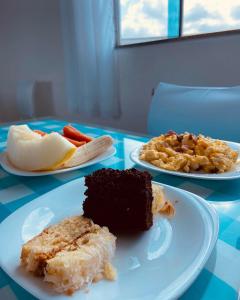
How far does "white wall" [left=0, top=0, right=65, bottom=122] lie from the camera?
8.82ft

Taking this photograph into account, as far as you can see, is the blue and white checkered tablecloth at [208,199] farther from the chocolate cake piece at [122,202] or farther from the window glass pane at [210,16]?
the window glass pane at [210,16]

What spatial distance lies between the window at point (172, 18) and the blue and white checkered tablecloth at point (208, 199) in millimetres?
1132

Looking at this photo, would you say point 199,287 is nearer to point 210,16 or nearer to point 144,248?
point 144,248

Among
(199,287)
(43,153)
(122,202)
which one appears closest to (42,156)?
(43,153)

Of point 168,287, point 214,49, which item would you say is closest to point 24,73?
point 214,49

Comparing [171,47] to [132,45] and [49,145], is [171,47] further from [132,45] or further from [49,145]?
[49,145]

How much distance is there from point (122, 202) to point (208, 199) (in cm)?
22

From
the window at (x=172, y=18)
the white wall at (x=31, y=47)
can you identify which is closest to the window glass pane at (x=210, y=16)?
the window at (x=172, y=18)

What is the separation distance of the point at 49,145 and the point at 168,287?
1.50 feet

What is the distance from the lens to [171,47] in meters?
1.78

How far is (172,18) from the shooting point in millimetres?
1772

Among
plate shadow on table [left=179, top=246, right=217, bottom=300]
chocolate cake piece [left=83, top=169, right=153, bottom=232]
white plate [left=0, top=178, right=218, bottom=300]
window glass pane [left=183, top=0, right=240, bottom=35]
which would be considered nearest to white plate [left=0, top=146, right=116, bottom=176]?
white plate [left=0, top=178, right=218, bottom=300]

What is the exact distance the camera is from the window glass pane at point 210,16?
5.01 ft

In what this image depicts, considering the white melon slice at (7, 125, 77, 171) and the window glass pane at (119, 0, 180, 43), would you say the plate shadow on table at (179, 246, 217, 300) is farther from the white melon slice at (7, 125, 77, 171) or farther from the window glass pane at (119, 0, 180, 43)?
the window glass pane at (119, 0, 180, 43)
